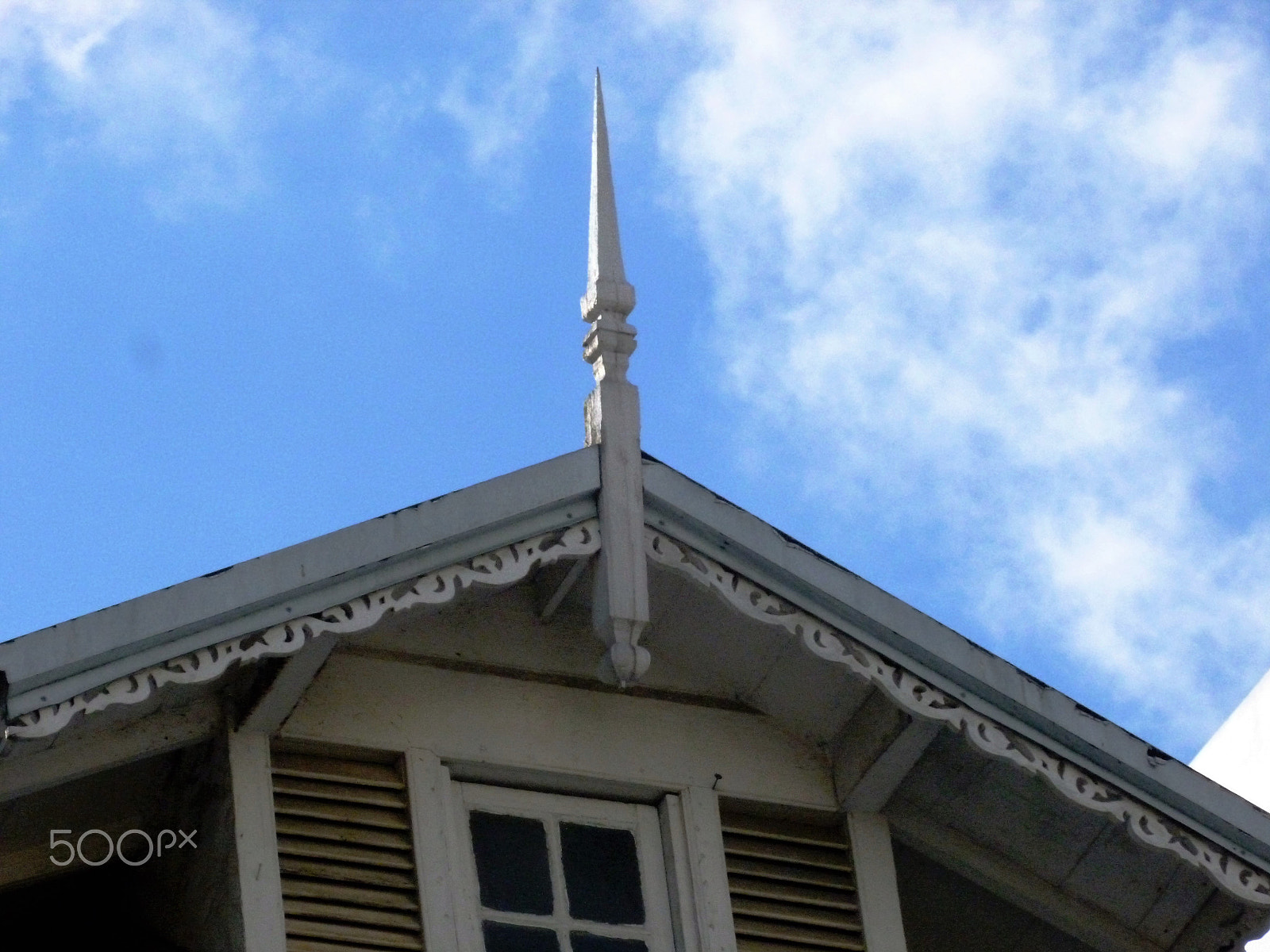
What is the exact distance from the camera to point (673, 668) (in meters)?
8.93

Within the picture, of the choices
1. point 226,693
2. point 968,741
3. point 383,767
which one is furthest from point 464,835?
point 968,741

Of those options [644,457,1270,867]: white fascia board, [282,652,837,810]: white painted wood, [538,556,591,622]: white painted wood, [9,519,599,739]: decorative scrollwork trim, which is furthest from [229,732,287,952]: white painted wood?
[644,457,1270,867]: white fascia board

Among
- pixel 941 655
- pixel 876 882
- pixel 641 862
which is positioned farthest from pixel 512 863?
pixel 941 655

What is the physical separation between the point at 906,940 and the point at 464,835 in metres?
1.89

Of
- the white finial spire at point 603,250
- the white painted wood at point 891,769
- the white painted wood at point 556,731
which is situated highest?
the white finial spire at point 603,250

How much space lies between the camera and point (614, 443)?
841cm

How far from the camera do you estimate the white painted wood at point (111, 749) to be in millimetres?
7809

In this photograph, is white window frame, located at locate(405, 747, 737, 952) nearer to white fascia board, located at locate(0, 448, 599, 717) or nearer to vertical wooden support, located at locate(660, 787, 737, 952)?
Answer: vertical wooden support, located at locate(660, 787, 737, 952)

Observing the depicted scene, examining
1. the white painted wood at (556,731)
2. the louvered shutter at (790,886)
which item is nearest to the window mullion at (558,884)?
the white painted wood at (556,731)

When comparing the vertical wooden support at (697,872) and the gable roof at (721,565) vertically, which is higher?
the gable roof at (721,565)

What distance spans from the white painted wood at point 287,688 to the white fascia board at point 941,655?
111cm

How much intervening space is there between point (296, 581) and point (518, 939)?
1295 mm

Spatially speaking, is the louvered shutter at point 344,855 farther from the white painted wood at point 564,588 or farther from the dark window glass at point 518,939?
the white painted wood at point 564,588

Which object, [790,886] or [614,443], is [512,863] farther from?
[614,443]
